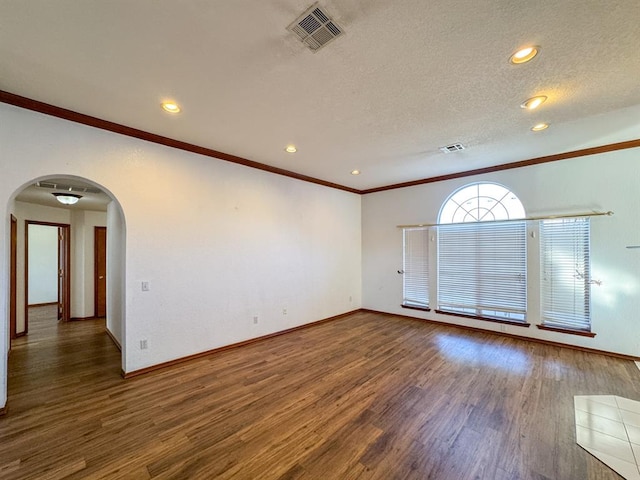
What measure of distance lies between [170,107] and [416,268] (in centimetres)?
513

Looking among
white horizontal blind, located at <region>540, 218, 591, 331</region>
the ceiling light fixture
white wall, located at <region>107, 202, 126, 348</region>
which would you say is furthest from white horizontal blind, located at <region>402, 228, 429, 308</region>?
the ceiling light fixture

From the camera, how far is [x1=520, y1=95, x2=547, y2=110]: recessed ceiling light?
2.49 m

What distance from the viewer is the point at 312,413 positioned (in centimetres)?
240

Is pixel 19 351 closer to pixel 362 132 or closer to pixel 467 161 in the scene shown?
pixel 362 132

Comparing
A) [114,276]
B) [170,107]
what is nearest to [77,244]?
[114,276]

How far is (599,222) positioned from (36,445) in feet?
22.7

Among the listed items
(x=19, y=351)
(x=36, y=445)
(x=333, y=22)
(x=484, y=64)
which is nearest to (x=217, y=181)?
(x=333, y=22)

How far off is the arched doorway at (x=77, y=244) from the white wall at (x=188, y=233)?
495mm

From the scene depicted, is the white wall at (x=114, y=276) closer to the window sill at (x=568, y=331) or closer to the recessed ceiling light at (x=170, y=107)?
the recessed ceiling light at (x=170, y=107)

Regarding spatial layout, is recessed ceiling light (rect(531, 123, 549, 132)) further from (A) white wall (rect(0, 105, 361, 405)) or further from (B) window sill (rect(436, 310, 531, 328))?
(A) white wall (rect(0, 105, 361, 405))

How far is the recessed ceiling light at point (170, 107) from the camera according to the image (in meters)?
2.56

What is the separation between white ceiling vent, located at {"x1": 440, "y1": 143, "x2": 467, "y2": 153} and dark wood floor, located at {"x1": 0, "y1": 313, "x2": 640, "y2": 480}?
3.05 m

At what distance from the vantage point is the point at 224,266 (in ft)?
12.9

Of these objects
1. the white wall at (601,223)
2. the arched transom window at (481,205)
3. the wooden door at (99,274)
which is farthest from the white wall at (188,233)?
the wooden door at (99,274)
